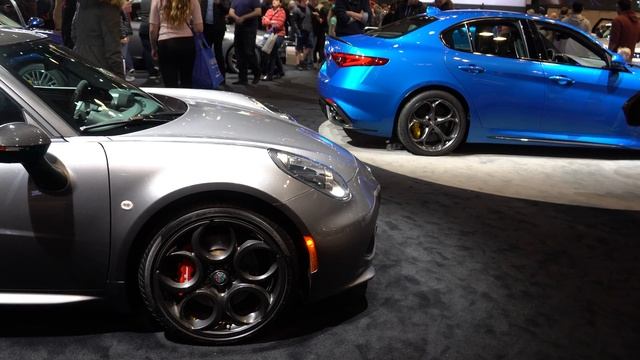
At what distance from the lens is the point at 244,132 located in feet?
8.95

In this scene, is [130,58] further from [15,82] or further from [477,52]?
[15,82]

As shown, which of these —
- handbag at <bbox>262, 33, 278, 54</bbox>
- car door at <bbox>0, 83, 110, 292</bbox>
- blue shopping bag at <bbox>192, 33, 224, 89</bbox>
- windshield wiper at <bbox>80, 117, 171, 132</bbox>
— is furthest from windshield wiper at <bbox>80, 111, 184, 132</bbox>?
handbag at <bbox>262, 33, 278, 54</bbox>

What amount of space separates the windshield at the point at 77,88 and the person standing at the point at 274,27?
273 inches

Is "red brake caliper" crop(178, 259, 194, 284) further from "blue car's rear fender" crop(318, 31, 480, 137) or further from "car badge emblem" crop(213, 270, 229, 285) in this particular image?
"blue car's rear fender" crop(318, 31, 480, 137)

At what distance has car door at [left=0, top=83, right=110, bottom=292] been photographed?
2.27 metres

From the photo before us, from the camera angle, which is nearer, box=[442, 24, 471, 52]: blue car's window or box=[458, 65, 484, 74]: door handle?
box=[458, 65, 484, 74]: door handle

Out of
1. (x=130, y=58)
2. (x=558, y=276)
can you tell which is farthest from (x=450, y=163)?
(x=130, y=58)

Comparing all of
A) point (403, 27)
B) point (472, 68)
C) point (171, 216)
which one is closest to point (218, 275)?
point (171, 216)

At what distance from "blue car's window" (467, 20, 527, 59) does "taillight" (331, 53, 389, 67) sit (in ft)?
2.99

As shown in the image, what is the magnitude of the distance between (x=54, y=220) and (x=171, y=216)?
43 centimetres

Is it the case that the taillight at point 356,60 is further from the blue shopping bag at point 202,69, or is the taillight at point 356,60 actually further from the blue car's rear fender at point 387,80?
the blue shopping bag at point 202,69

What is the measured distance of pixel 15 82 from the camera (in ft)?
7.80

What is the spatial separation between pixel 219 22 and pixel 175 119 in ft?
20.1

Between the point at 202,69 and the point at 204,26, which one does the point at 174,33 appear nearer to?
the point at 202,69
